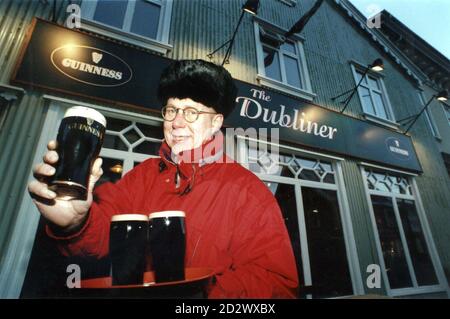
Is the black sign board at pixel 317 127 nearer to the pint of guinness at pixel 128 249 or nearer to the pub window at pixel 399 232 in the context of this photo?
the pub window at pixel 399 232

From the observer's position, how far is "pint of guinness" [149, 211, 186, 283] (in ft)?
3.66

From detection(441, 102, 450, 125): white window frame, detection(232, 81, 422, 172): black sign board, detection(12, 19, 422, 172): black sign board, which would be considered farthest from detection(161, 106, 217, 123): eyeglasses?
detection(441, 102, 450, 125): white window frame

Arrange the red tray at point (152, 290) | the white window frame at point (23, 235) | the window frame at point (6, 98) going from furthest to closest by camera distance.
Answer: the window frame at point (6, 98), the white window frame at point (23, 235), the red tray at point (152, 290)

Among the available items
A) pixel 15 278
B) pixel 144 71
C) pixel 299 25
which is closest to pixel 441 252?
pixel 299 25

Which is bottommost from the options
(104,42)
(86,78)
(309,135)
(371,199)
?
(371,199)

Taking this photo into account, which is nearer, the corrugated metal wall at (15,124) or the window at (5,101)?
the corrugated metal wall at (15,124)

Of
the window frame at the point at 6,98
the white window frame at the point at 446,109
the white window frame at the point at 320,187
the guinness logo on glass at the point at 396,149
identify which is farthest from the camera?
the white window frame at the point at 446,109

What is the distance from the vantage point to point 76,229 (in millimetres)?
1251

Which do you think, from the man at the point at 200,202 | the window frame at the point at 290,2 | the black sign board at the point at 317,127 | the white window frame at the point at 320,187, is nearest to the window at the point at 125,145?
the man at the point at 200,202

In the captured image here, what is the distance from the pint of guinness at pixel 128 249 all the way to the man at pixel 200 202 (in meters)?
0.23

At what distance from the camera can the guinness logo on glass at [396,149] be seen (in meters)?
5.62
